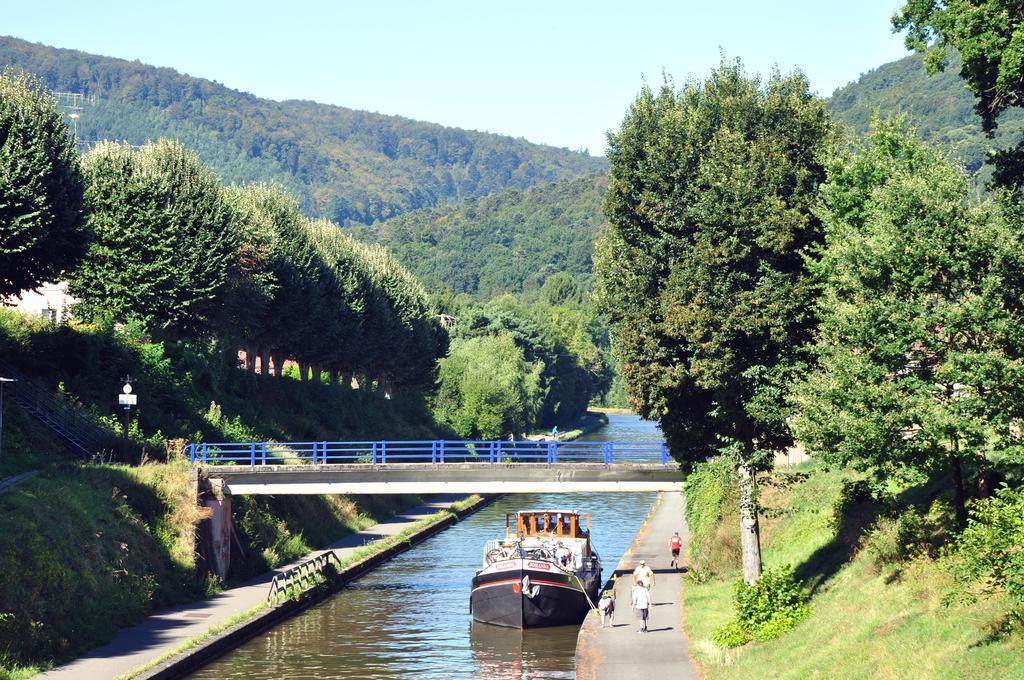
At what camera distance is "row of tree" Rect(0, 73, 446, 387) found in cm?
4788

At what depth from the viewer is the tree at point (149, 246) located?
5850 centimetres

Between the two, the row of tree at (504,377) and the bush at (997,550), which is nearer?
the bush at (997,550)

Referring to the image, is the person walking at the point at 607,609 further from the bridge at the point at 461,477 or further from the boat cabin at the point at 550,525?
the boat cabin at the point at 550,525

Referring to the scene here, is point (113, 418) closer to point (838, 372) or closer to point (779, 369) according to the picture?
point (779, 369)

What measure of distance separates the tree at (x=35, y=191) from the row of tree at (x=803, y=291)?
23.0 meters

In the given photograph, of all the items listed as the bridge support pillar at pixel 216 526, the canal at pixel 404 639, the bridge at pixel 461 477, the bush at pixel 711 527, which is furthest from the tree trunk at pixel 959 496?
the bridge support pillar at pixel 216 526

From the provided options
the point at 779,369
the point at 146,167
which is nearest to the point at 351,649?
the point at 779,369

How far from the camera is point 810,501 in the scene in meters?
46.2

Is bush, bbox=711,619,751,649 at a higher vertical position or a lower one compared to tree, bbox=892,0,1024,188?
lower

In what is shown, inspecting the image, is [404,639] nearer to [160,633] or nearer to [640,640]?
[160,633]

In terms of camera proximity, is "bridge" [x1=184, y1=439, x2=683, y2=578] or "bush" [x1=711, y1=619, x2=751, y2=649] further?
"bridge" [x1=184, y1=439, x2=683, y2=578]

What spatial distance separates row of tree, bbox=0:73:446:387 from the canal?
17.5 meters

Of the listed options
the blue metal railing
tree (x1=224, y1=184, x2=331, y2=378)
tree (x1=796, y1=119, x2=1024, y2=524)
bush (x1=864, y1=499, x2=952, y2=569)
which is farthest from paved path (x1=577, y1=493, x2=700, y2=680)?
tree (x1=224, y1=184, x2=331, y2=378)

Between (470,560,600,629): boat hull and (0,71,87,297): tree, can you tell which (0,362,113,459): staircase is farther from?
(470,560,600,629): boat hull
